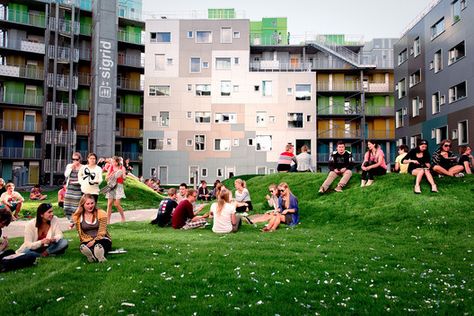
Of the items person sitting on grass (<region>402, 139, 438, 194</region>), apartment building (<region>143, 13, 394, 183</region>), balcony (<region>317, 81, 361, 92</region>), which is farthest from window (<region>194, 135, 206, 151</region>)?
person sitting on grass (<region>402, 139, 438, 194</region>)

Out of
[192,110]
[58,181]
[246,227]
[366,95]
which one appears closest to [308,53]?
[366,95]

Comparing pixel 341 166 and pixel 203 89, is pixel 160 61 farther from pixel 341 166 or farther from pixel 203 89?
pixel 341 166

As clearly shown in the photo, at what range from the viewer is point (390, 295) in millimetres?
6848

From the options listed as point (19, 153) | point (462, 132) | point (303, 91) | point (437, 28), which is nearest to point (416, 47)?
point (437, 28)

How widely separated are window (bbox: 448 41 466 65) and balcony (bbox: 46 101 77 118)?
1535 inches

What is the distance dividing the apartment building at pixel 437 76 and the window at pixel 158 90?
26.6 metres

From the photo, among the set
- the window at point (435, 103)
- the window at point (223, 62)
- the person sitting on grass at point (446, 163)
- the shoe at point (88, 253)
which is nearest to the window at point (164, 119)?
the window at point (223, 62)

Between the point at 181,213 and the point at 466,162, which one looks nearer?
the point at 181,213

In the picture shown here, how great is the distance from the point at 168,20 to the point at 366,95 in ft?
90.9

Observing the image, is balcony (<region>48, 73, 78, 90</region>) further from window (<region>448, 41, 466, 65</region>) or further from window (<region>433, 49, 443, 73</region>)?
window (<region>448, 41, 466, 65</region>)

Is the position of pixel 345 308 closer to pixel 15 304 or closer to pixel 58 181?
pixel 15 304

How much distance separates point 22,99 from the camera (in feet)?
169

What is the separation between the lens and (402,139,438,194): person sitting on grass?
17219 millimetres

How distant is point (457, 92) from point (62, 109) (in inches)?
1602
